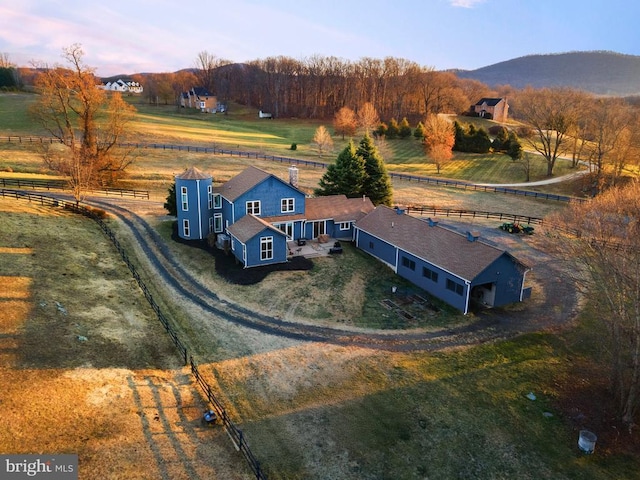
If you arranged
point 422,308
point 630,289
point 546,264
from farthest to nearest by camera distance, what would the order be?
point 546,264
point 422,308
point 630,289

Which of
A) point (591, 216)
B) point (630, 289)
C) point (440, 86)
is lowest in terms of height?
point (630, 289)

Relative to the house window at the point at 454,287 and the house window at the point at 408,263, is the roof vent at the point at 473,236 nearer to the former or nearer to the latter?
the house window at the point at 454,287

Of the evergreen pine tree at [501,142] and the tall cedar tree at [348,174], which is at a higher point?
the evergreen pine tree at [501,142]

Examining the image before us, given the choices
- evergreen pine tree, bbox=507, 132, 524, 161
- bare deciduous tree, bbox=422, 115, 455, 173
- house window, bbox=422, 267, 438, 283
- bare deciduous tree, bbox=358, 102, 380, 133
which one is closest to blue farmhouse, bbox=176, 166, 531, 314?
house window, bbox=422, 267, 438, 283

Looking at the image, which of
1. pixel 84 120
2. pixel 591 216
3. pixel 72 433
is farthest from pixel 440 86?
pixel 72 433

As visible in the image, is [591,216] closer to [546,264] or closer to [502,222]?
[546,264]

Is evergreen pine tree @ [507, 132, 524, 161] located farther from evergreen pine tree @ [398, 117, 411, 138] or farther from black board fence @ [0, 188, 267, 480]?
black board fence @ [0, 188, 267, 480]

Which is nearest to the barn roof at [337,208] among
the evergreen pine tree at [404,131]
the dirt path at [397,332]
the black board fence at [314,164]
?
the dirt path at [397,332]
